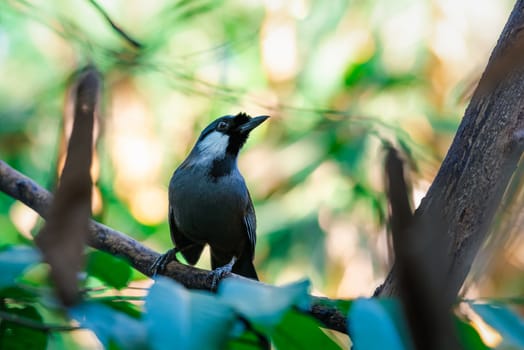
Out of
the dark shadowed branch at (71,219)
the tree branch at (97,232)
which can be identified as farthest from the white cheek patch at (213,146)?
the dark shadowed branch at (71,219)

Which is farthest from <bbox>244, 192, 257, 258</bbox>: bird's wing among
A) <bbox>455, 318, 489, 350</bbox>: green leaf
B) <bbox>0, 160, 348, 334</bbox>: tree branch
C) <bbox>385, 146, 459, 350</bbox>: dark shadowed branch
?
<bbox>385, 146, 459, 350</bbox>: dark shadowed branch

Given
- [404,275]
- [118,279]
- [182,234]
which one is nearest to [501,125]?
[118,279]

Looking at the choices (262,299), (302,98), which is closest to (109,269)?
(262,299)

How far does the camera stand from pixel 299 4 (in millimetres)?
5801

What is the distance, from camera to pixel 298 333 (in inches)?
47.4

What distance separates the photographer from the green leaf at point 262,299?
3.35 ft

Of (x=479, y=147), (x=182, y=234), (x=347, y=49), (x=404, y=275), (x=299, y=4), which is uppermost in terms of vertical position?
(x=299, y=4)

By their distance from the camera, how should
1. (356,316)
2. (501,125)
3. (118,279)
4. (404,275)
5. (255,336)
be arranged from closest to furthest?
(404,275) → (356,316) → (255,336) → (118,279) → (501,125)

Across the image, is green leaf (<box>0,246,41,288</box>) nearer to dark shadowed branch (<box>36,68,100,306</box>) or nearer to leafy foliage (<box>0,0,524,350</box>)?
dark shadowed branch (<box>36,68,100,306</box>)

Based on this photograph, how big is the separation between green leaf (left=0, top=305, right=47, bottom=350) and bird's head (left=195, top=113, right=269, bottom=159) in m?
2.69

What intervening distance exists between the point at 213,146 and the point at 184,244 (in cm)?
56

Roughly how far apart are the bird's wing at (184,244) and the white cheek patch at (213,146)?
0.35m

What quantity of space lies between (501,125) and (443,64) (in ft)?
12.1

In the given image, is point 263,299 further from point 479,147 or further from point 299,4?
point 299,4
